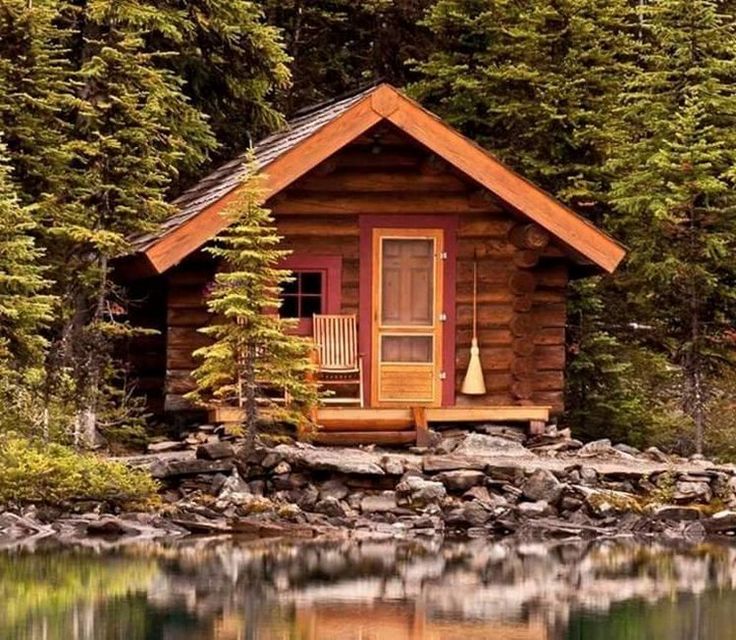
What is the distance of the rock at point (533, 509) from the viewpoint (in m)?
20.2

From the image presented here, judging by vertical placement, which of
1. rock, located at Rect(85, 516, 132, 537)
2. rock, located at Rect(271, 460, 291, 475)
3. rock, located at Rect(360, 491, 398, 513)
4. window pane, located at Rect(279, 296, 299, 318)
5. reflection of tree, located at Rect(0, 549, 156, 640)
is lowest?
reflection of tree, located at Rect(0, 549, 156, 640)

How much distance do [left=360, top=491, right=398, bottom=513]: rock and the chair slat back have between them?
3.39 meters

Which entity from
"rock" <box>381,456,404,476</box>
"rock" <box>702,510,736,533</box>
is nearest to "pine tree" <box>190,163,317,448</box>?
"rock" <box>381,456,404,476</box>

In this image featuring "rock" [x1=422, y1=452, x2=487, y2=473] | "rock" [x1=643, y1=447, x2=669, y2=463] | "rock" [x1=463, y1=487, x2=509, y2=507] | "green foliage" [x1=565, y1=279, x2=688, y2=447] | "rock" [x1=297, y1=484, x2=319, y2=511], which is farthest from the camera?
"green foliage" [x1=565, y1=279, x2=688, y2=447]

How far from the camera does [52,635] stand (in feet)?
41.3

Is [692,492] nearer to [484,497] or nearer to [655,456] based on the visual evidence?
[655,456]

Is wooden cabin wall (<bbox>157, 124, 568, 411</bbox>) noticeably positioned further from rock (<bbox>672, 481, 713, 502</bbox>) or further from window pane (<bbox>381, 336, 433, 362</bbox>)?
rock (<bbox>672, 481, 713, 502</bbox>)

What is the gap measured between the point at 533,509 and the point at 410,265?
4.79 meters

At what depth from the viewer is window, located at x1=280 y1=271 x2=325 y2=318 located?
2402 cm

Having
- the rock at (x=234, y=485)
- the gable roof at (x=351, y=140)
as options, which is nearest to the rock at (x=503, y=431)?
the gable roof at (x=351, y=140)

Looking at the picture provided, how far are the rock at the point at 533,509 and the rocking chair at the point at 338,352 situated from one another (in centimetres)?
378

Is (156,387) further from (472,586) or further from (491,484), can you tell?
A: (472,586)

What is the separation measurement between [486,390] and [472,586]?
870 cm

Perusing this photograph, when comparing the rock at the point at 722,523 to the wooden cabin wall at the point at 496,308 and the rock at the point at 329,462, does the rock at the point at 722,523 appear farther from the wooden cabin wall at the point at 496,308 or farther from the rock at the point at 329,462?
the wooden cabin wall at the point at 496,308
